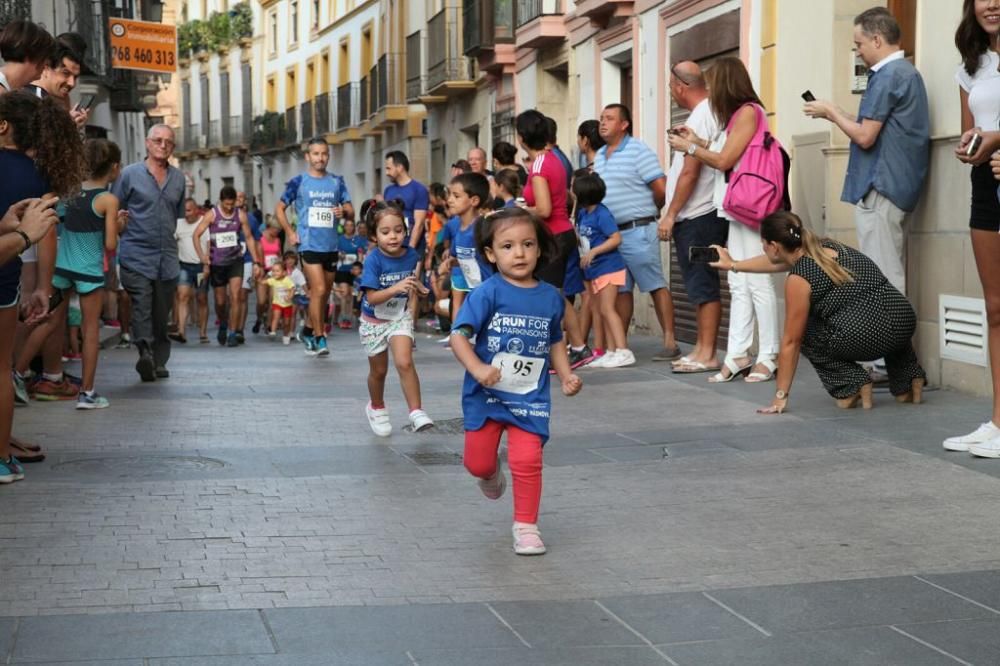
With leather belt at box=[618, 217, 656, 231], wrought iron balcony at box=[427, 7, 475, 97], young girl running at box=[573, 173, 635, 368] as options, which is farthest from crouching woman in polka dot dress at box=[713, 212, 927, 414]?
wrought iron balcony at box=[427, 7, 475, 97]

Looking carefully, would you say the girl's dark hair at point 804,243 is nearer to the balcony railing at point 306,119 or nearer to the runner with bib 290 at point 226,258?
the runner with bib 290 at point 226,258

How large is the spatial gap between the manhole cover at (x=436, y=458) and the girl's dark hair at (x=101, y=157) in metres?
4.44

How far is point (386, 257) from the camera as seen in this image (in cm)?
956

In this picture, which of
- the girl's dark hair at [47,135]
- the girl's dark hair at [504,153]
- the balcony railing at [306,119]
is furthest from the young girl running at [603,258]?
the balcony railing at [306,119]

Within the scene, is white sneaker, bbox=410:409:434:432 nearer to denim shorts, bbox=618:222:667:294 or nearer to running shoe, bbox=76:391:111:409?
running shoe, bbox=76:391:111:409

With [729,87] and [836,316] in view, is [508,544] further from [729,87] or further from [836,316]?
[729,87]

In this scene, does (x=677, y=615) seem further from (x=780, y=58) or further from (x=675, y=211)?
(x=780, y=58)

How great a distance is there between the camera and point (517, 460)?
6223mm

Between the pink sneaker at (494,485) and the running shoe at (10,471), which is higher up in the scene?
the pink sneaker at (494,485)

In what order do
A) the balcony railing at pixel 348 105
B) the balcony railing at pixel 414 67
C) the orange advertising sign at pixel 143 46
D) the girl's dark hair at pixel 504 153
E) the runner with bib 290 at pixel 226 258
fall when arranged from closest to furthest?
the girl's dark hair at pixel 504 153 < the runner with bib 290 at pixel 226 258 < the orange advertising sign at pixel 143 46 < the balcony railing at pixel 414 67 < the balcony railing at pixel 348 105

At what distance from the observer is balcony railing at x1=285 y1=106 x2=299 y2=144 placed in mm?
54250

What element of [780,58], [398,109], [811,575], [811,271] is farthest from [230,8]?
[811,575]

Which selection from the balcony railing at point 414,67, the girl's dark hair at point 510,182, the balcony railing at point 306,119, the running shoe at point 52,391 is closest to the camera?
the running shoe at point 52,391

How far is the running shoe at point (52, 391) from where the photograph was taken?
11.3m
